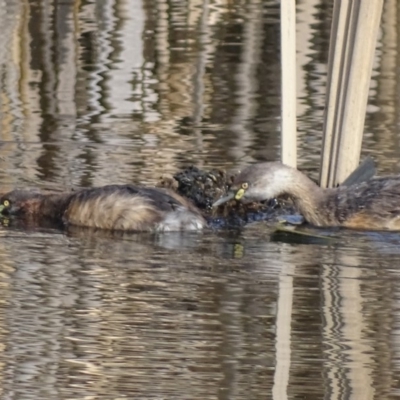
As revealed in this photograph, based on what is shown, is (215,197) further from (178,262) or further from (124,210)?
(178,262)

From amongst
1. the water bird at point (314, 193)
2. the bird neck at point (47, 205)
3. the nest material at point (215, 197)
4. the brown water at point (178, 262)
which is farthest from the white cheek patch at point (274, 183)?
the bird neck at point (47, 205)

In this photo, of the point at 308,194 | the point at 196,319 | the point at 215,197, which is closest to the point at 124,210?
the point at 215,197

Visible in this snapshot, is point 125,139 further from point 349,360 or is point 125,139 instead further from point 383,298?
point 349,360

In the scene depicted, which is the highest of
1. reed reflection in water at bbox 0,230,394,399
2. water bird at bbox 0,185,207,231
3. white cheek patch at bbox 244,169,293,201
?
white cheek patch at bbox 244,169,293,201

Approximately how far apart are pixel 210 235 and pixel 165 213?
275 millimetres

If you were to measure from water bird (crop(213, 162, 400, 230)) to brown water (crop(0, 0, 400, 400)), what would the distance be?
184 mm

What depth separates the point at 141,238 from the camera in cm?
813

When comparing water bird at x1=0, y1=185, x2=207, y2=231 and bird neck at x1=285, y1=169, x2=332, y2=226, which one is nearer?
water bird at x1=0, y1=185, x2=207, y2=231

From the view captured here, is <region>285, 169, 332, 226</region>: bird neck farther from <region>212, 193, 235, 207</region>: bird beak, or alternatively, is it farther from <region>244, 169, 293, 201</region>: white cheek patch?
<region>212, 193, 235, 207</region>: bird beak

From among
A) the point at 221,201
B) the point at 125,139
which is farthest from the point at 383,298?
the point at 125,139

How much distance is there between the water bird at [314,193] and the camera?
845 centimetres

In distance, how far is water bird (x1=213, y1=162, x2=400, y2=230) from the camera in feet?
27.7

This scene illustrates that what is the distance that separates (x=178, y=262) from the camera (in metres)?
7.43

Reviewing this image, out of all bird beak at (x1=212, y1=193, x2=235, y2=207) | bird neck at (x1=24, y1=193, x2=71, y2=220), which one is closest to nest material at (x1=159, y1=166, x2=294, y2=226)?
bird beak at (x1=212, y1=193, x2=235, y2=207)
